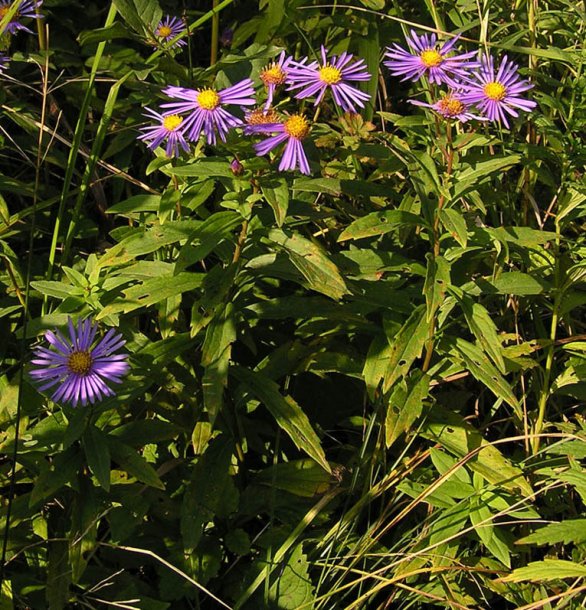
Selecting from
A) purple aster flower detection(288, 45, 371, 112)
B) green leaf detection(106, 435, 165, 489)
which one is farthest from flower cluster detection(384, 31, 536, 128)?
green leaf detection(106, 435, 165, 489)

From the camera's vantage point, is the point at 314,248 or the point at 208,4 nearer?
the point at 314,248

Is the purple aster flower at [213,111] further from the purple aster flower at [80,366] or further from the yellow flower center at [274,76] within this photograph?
the purple aster flower at [80,366]

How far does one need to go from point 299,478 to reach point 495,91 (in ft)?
3.09

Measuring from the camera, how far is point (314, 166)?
5.63ft

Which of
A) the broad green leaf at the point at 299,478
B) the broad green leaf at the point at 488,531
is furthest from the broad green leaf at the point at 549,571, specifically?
the broad green leaf at the point at 299,478

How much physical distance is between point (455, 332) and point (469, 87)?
0.61 meters

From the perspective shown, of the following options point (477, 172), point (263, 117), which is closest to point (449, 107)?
point (477, 172)

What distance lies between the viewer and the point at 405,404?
1795mm

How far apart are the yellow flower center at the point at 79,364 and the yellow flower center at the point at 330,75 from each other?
2.38 ft

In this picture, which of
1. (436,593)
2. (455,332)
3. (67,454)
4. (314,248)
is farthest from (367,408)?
(67,454)

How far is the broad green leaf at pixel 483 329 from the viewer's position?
173 centimetres

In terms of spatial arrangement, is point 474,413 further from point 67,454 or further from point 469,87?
point 67,454

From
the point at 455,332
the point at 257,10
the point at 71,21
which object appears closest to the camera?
the point at 455,332

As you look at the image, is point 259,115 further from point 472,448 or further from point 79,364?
point 472,448
